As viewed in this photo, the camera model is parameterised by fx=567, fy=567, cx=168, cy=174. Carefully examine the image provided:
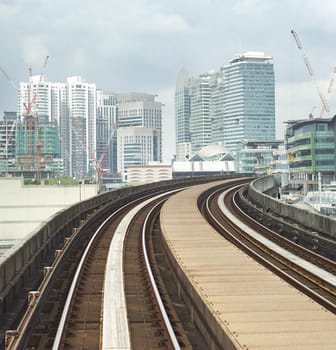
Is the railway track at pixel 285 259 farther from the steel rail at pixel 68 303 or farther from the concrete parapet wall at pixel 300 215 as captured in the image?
the steel rail at pixel 68 303

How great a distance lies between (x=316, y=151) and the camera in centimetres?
16100

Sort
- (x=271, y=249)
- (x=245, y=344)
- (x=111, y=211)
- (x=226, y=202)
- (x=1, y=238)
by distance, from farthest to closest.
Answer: (x=1, y=238) → (x=226, y=202) → (x=111, y=211) → (x=271, y=249) → (x=245, y=344)

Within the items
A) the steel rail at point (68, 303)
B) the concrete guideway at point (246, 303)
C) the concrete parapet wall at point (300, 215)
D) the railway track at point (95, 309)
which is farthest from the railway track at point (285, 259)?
the steel rail at point (68, 303)

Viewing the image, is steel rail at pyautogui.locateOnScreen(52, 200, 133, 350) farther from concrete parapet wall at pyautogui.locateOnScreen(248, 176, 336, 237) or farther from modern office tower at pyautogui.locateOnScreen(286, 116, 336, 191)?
modern office tower at pyautogui.locateOnScreen(286, 116, 336, 191)

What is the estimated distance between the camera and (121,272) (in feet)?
67.1

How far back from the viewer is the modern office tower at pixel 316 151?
159625mm

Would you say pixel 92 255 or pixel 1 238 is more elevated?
pixel 92 255

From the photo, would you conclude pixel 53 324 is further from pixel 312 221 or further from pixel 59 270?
pixel 312 221

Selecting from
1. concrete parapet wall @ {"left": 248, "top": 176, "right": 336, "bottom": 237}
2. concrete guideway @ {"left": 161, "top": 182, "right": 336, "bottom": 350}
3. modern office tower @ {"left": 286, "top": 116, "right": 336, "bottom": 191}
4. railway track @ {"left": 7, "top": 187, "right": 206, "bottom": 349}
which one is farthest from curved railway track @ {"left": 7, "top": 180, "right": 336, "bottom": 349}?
modern office tower @ {"left": 286, "top": 116, "right": 336, "bottom": 191}

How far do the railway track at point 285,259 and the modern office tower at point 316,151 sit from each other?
126945mm

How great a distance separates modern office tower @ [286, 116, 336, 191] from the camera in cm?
15962

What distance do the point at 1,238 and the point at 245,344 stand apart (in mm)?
81444

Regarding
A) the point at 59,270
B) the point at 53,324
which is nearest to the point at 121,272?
the point at 59,270

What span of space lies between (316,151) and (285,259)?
144587 mm
